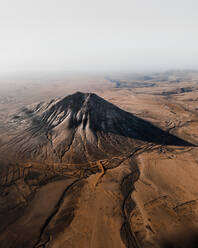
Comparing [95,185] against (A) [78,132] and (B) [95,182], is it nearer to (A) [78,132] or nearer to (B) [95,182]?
(B) [95,182]

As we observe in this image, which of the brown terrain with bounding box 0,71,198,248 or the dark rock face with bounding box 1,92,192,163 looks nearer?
the brown terrain with bounding box 0,71,198,248

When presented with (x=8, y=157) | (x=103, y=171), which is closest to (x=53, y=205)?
(x=103, y=171)

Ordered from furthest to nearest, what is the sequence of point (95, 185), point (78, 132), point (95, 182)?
point (78, 132) < point (95, 182) < point (95, 185)

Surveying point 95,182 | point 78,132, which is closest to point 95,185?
point 95,182
